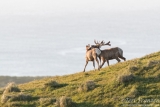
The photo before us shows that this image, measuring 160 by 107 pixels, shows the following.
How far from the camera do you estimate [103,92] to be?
18719 mm

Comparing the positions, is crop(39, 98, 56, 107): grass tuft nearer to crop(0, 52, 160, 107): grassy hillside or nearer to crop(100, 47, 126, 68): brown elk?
crop(0, 52, 160, 107): grassy hillside

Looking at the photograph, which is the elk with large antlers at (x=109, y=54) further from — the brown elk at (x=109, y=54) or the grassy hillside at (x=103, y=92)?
the grassy hillside at (x=103, y=92)

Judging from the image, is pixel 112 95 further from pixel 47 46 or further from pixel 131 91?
pixel 47 46

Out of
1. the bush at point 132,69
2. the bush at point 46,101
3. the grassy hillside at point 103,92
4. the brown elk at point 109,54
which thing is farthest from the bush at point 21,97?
the brown elk at point 109,54

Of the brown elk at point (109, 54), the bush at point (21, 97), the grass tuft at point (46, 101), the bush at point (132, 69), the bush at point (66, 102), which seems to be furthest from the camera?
the brown elk at point (109, 54)

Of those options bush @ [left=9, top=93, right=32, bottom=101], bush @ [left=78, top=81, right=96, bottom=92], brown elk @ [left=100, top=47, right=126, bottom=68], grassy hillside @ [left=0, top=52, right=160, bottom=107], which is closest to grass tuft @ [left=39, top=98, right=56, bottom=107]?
grassy hillside @ [left=0, top=52, right=160, bottom=107]

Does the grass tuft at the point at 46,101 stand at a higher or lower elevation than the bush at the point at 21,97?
lower

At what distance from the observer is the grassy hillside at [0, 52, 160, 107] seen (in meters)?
17.6

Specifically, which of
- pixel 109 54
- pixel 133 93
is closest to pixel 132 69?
pixel 133 93

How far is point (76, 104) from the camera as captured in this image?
18.0m

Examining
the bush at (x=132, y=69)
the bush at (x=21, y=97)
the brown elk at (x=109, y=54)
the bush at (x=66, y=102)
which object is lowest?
the bush at (x=66, y=102)

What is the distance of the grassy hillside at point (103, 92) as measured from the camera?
17.6 meters

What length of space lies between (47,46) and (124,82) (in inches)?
6834

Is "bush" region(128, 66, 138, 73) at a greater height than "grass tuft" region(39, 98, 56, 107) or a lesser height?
greater
